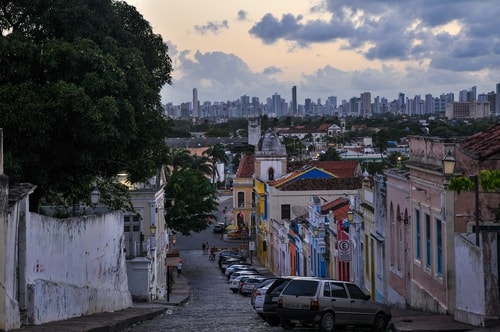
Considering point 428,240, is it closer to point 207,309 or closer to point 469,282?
point 469,282

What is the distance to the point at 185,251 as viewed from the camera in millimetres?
93312

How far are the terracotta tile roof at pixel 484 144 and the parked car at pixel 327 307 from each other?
413cm

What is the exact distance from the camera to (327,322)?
22.8 meters

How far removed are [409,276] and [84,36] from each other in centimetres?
1088

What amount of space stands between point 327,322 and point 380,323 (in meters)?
1.42

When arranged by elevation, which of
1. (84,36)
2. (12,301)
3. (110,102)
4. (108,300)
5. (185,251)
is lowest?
(185,251)

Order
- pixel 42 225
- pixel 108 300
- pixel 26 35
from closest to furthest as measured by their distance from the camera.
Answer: pixel 42 225
pixel 26 35
pixel 108 300

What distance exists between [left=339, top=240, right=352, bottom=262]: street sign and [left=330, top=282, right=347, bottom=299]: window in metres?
13.0

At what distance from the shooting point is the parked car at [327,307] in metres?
22.8

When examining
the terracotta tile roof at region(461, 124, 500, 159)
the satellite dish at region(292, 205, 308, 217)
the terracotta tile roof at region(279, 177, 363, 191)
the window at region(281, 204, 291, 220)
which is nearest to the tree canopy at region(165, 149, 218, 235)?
the window at region(281, 204, 291, 220)

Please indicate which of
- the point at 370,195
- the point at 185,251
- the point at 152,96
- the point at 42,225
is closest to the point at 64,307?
the point at 42,225

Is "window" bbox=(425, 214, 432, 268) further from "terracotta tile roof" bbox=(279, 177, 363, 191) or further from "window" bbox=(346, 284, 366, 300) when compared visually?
"terracotta tile roof" bbox=(279, 177, 363, 191)

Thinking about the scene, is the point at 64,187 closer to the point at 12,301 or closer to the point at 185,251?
the point at 12,301

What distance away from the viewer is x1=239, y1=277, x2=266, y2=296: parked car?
4884 cm
